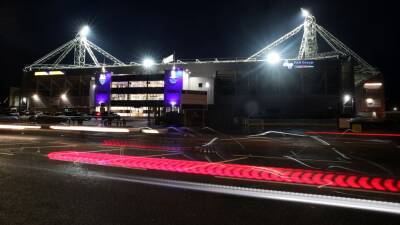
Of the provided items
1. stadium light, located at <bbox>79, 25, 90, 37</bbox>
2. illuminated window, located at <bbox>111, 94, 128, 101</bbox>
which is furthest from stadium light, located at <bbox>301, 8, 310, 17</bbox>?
stadium light, located at <bbox>79, 25, 90, 37</bbox>

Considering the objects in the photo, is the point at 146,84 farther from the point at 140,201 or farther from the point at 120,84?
the point at 140,201

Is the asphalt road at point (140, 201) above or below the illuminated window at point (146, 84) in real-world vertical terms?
below

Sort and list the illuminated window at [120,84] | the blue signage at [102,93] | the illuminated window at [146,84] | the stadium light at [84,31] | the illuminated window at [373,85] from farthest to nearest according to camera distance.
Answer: the stadium light at [84,31]
the illuminated window at [120,84]
the illuminated window at [146,84]
the illuminated window at [373,85]
the blue signage at [102,93]

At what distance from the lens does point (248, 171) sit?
8.16 m

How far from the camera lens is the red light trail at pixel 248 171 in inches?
268

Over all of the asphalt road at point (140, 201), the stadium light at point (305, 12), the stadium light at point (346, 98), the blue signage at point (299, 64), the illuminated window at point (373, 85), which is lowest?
the asphalt road at point (140, 201)

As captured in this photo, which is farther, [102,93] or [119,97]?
[119,97]

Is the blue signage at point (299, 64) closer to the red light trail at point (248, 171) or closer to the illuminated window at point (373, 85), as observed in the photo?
the illuminated window at point (373, 85)

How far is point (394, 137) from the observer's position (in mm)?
21078

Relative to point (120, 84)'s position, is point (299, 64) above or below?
above

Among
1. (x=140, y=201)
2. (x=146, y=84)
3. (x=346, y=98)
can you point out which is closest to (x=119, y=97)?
(x=146, y=84)

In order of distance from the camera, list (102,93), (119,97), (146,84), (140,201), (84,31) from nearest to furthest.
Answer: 1. (140,201)
2. (102,93)
3. (146,84)
4. (119,97)
5. (84,31)

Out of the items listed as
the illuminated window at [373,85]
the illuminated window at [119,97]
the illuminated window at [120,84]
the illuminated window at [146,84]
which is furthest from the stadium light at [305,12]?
the illuminated window at [119,97]

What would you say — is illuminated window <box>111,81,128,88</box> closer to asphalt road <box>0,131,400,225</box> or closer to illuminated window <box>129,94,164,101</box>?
illuminated window <box>129,94,164,101</box>
